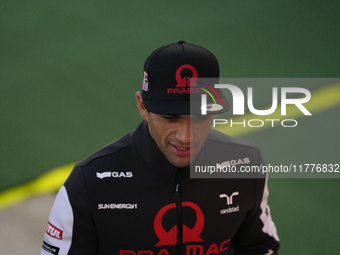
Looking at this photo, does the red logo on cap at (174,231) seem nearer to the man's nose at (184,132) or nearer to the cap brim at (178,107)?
the man's nose at (184,132)

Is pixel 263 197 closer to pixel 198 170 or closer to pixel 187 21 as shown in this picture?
pixel 198 170

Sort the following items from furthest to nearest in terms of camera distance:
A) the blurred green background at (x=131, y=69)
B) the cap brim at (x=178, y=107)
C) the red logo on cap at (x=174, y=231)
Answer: the blurred green background at (x=131, y=69) → the red logo on cap at (x=174, y=231) → the cap brim at (x=178, y=107)

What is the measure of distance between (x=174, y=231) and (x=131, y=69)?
2.65m

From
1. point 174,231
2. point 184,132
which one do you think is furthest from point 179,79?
point 174,231

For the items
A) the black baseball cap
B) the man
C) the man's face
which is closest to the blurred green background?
the man

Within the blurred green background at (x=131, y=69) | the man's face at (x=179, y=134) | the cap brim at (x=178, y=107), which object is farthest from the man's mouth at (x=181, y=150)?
the blurred green background at (x=131, y=69)

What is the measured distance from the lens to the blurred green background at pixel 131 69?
3108mm

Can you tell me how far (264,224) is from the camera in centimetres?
171

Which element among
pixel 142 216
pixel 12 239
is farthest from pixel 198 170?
pixel 12 239

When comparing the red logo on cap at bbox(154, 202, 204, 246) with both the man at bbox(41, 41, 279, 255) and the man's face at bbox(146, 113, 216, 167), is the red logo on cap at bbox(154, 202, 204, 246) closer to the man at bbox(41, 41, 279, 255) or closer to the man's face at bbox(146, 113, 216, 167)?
Result: the man at bbox(41, 41, 279, 255)

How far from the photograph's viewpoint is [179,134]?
1354 mm

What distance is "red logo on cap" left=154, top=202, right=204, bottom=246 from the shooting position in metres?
1.51

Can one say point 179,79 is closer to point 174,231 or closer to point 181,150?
point 181,150

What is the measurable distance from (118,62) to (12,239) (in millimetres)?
2043
